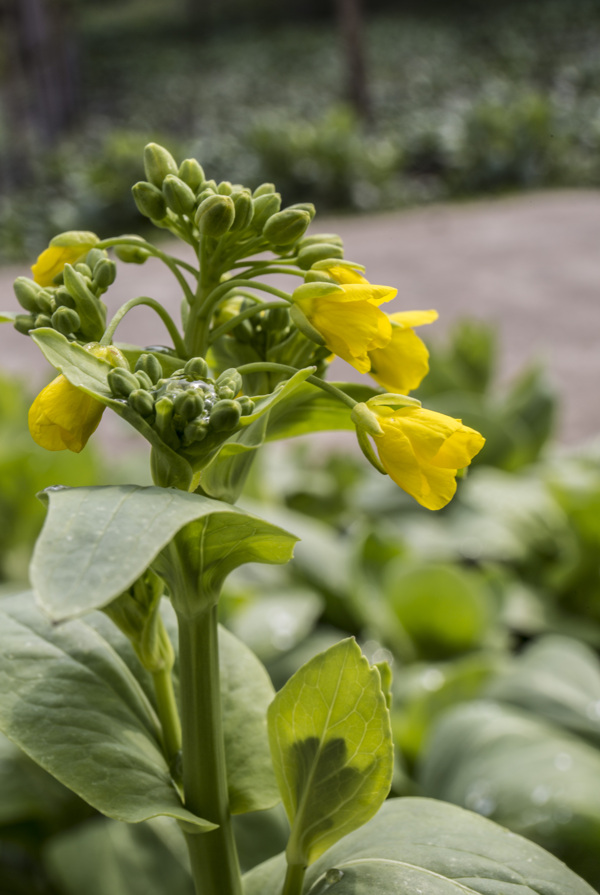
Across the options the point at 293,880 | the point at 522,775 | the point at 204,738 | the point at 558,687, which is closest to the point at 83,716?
the point at 204,738

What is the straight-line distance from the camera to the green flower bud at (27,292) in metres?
0.55

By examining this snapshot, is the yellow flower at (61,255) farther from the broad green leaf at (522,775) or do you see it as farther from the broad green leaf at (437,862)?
the broad green leaf at (522,775)

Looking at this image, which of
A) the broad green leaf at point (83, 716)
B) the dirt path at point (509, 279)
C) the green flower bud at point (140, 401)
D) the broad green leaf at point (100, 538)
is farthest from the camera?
the dirt path at point (509, 279)

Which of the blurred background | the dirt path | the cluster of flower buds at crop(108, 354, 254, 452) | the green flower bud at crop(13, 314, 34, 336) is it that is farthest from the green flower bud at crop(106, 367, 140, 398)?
the dirt path

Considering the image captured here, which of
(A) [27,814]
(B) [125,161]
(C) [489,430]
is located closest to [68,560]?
(A) [27,814]

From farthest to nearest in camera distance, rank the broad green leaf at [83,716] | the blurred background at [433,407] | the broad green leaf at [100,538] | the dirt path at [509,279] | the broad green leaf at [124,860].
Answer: the dirt path at [509,279] < the blurred background at [433,407] < the broad green leaf at [124,860] < the broad green leaf at [83,716] < the broad green leaf at [100,538]

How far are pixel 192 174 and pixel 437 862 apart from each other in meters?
0.51

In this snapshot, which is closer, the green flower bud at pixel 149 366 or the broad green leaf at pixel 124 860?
the green flower bud at pixel 149 366

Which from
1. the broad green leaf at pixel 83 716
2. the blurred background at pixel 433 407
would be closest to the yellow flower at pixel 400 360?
the broad green leaf at pixel 83 716

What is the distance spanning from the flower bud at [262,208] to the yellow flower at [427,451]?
0.54 feet

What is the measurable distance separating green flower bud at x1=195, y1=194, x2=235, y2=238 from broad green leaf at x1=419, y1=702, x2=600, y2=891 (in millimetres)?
904

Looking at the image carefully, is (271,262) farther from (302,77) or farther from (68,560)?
(302,77)

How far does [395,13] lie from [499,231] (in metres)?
13.8

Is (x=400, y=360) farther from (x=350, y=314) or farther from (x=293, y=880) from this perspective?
(x=293, y=880)
